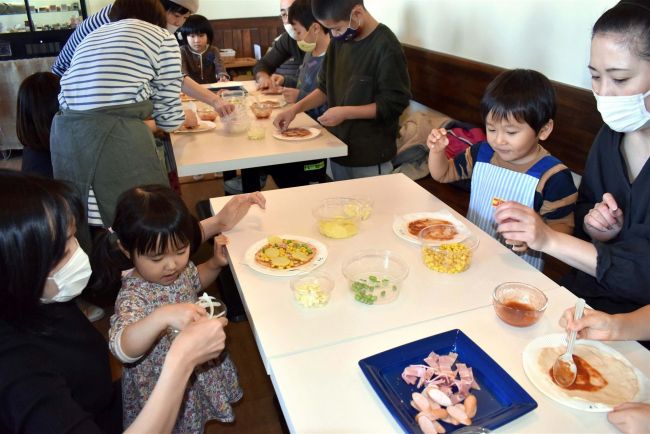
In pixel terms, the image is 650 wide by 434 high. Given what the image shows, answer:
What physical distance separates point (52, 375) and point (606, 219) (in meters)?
1.52

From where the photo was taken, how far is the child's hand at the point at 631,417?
919mm

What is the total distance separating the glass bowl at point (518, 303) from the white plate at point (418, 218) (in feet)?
0.96

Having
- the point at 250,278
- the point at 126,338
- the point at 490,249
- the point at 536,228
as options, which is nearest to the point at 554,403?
the point at 536,228

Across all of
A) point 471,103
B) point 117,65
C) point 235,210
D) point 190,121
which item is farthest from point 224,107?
point 471,103

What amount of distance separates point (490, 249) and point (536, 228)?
0.25 m

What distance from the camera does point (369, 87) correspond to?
9.18ft

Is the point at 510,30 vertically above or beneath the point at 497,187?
above

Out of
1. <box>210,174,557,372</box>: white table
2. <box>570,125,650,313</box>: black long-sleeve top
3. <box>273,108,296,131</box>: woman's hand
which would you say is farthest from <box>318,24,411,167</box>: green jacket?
<box>570,125,650,313</box>: black long-sleeve top

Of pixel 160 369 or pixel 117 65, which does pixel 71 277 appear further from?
pixel 117 65

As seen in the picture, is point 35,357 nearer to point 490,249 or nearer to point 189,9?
point 490,249

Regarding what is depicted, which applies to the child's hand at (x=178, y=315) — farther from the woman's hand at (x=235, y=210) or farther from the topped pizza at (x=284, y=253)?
the woman's hand at (x=235, y=210)

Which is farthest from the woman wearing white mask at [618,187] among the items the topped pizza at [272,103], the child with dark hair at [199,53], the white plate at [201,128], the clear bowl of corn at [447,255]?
the child with dark hair at [199,53]

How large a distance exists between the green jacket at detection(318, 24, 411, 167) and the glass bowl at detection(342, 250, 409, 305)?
1410 millimetres

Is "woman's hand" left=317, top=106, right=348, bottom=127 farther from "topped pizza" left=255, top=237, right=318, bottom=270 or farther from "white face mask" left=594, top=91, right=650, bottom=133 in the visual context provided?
"white face mask" left=594, top=91, right=650, bottom=133
